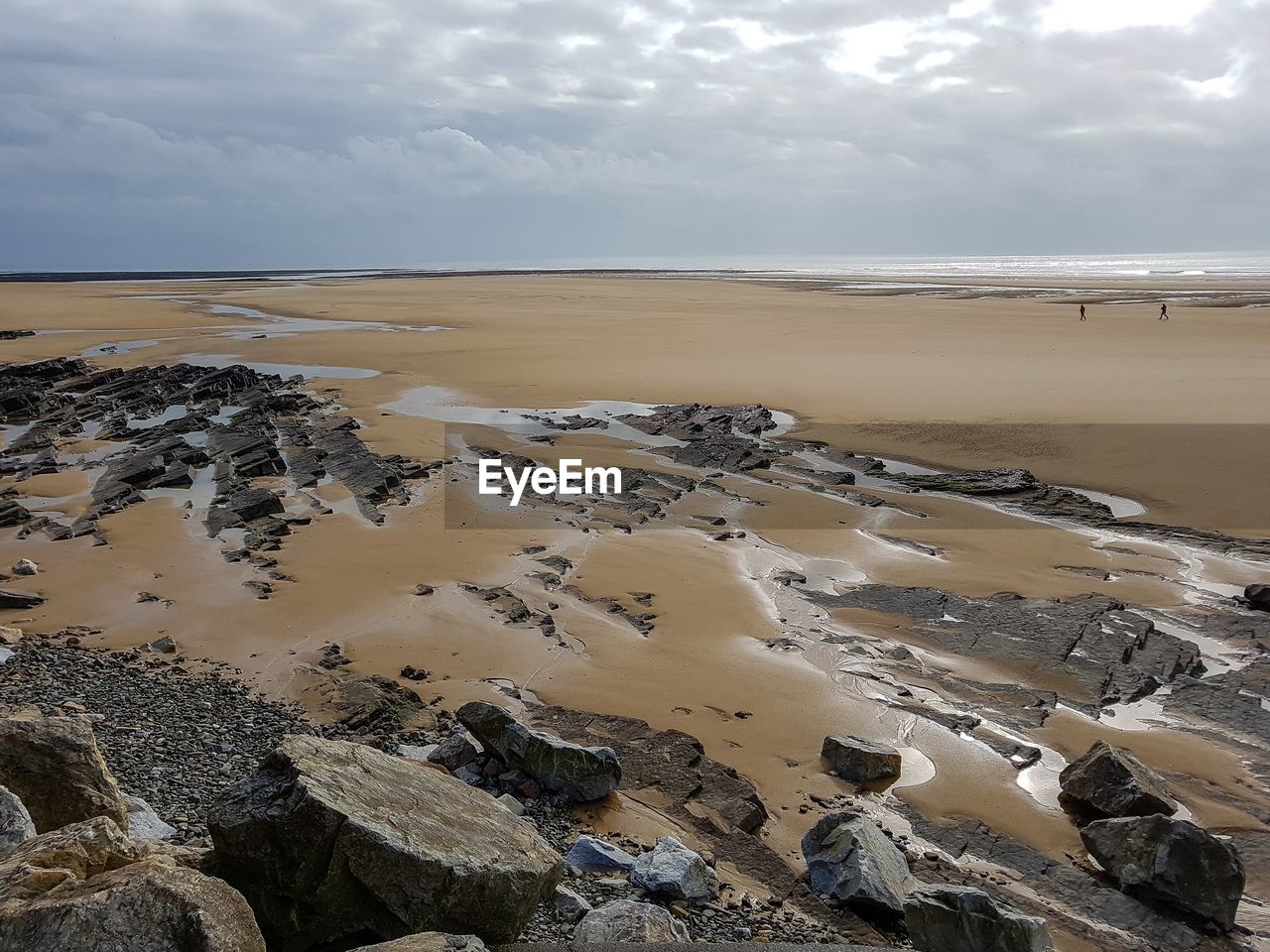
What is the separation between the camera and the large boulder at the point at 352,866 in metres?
4.18

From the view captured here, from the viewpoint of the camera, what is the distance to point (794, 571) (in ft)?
36.8

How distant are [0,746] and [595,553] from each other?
7658mm

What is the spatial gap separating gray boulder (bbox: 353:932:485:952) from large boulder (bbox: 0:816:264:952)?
0.49 metres

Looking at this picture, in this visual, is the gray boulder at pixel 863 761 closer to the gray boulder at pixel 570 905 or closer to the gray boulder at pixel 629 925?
the gray boulder at pixel 629 925

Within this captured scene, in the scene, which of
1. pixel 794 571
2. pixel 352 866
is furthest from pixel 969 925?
pixel 794 571

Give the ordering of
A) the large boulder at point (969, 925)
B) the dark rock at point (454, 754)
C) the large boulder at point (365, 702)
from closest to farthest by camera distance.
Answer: the large boulder at point (969, 925), the dark rock at point (454, 754), the large boulder at point (365, 702)

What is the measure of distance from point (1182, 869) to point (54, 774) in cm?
627

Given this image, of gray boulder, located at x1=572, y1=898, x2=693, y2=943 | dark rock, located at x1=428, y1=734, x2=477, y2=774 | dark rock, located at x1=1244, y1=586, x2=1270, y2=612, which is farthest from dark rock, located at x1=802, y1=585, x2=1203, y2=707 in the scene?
gray boulder, located at x1=572, y1=898, x2=693, y2=943

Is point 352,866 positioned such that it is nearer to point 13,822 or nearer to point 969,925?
point 13,822

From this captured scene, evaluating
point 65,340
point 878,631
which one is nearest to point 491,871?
point 878,631

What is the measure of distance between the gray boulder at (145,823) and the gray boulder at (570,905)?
2.25 m

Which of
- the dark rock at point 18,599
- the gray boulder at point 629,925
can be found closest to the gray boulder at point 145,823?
the gray boulder at point 629,925

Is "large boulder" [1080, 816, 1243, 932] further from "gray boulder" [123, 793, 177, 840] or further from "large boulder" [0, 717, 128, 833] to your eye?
"large boulder" [0, 717, 128, 833]

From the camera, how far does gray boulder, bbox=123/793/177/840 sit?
5.11m
